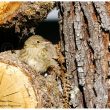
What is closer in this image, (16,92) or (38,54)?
(16,92)

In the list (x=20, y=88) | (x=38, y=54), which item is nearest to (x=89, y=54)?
(x=38, y=54)

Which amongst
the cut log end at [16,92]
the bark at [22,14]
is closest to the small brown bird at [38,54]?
the bark at [22,14]

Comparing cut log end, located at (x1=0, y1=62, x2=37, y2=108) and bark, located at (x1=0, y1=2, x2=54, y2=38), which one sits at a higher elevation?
bark, located at (x1=0, y1=2, x2=54, y2=38)

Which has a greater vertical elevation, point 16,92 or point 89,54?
point 89,54

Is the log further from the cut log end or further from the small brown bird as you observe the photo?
the small brown bird

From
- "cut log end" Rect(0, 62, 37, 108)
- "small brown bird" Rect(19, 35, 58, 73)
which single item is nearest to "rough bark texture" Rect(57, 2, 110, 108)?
"small brown bird" Rect(19, 35, 58, 73)

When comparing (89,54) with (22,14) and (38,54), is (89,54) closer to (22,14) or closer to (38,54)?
(38,54)

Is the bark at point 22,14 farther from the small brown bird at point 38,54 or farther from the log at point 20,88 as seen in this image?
the log at point 20,88
